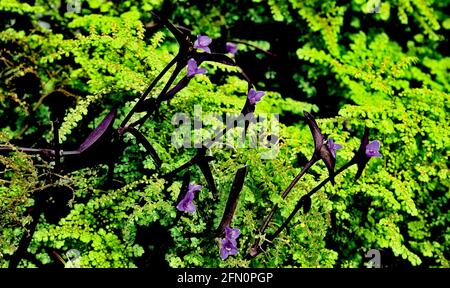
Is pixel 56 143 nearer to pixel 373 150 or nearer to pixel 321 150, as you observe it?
pixel 321 150

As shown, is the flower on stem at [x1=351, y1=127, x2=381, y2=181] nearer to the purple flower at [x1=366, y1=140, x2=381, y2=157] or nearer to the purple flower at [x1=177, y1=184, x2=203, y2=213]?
the purple flower at [x1=366, y1=140, x2=381, y2=157]

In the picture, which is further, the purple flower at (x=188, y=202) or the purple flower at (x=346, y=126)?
the purple flower at (x=346, y=126)

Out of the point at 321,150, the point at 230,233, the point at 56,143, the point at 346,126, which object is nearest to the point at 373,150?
the point at 321,150

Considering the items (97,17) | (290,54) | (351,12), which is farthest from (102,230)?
(351,12)

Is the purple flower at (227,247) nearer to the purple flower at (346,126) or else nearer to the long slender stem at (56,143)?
the long slender stem at (56,143)

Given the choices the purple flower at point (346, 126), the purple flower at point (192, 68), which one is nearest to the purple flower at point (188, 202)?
the purple flower at point (192, 68)

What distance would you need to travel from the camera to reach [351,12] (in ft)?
9.02

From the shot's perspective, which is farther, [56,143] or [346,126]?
[346,126]

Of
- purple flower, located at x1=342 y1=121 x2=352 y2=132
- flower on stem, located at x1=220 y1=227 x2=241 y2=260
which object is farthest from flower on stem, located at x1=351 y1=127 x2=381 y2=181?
purple flower, located at x1=342 y1=121 x2=352 y2=132

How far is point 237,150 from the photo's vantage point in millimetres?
1748

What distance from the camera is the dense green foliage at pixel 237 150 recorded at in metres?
1.65
